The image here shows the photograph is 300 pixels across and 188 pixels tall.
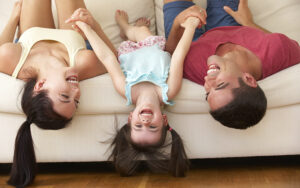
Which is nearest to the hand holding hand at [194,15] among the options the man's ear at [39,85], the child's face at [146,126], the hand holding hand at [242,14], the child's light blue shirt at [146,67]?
the child's light blue shirt at [146,67]

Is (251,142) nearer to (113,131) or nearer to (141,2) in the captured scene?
(113,131)

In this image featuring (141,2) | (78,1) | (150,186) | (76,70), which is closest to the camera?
(150,186)

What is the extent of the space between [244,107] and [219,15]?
88cm

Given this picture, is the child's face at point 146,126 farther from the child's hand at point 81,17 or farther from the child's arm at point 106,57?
the child's hand at point 81,17

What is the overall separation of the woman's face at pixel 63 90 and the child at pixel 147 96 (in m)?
Result: 0.17

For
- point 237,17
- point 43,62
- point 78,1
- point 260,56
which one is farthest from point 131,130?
point 237,17

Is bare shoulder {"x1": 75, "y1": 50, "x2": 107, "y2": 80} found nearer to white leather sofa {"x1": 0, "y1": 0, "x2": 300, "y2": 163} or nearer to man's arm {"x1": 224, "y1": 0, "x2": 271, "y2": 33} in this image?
white leather sofa {"x1": 0, "y1": 0, "x2": 300, "y2": 163}

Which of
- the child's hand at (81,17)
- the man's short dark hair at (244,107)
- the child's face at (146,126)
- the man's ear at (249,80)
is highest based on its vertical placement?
the child's hand at (81,17)

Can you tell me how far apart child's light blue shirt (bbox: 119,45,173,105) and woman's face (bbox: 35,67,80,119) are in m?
0.22

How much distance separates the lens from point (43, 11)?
1.99 m

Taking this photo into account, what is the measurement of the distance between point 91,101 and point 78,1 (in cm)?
67

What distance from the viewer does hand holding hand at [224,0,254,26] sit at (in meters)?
2.08

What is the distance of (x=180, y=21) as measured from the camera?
180 centimetres

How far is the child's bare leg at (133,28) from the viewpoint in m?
2.05
